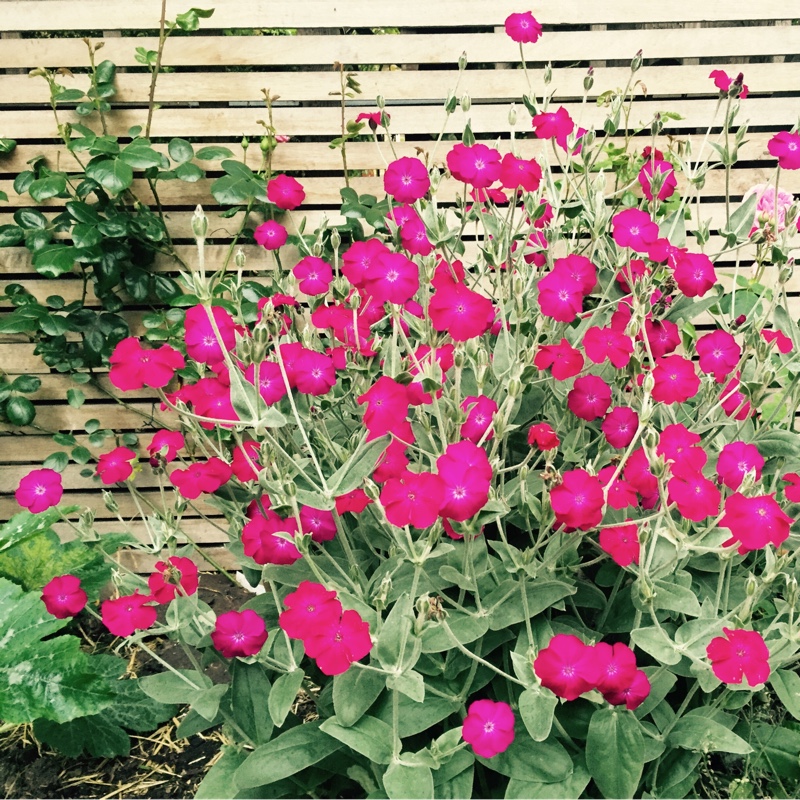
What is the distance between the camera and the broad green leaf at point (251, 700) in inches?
54.3

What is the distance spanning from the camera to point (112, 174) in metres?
2.15

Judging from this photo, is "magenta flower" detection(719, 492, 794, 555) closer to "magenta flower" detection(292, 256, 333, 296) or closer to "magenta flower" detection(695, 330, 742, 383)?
"magenta flower" detection(695, 330, 742, 383)

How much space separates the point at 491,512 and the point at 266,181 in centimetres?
156

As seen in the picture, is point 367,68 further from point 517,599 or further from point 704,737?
point 704,737

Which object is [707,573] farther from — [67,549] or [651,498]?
[67,549]

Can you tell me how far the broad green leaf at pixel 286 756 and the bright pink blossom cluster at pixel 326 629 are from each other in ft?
0.96

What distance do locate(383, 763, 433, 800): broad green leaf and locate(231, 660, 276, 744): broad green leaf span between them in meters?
0.29

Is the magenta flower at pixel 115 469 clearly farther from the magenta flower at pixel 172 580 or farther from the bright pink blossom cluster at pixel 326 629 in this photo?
the bright pink blossom cluster at pixel 326 629

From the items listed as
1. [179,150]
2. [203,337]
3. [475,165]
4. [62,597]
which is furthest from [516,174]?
[179,150]

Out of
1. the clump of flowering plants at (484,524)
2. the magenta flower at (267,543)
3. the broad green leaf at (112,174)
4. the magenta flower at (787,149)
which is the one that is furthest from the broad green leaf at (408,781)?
the broad green leaf at (112,174)

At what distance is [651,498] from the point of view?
136 centimetres

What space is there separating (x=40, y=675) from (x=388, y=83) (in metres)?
1.81

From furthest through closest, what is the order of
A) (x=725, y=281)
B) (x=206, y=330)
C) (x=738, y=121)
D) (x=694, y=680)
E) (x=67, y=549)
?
(x=725, y=281) → (x=738, y=121) → (x=67, y=549) → (x=694, y=680) → (x=206, y=330)

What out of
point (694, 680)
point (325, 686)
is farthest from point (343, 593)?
point (694, 680)
